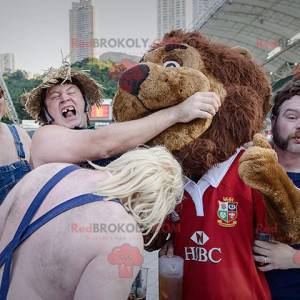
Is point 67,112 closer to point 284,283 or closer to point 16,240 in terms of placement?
point 16,240

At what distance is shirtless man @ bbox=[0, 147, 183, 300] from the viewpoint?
1023 millimetres

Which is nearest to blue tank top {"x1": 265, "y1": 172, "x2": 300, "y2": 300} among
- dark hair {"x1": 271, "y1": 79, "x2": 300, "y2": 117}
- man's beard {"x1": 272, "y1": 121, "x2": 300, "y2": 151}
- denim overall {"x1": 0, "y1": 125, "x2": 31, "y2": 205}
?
man's beard {"x1": 272, "y1": 121, "x2": 300, "y2": 151}

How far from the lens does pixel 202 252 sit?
1.51m

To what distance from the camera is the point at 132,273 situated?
3.53 feet

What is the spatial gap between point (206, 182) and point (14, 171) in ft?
3.46

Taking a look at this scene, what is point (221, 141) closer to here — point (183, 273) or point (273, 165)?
point (273, 165)

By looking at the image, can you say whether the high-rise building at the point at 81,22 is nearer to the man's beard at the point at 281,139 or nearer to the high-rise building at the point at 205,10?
the man's beard at the point at 281,139

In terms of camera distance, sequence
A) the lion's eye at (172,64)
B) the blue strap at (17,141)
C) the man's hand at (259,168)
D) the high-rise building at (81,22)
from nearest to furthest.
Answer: the man's hand at (259,168)
the lion's eye at (172,64)
the blue strap at (17,141)
the high-rise building at (81,22)

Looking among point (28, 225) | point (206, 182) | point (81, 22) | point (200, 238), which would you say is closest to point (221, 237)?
point (200, 238)

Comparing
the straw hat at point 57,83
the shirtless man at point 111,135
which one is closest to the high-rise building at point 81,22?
the straw hat at point 57,83

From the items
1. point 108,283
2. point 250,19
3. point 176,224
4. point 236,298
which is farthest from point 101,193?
point 250,19

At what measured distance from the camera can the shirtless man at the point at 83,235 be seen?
1023mm

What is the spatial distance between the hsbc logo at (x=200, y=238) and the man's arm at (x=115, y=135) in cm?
43

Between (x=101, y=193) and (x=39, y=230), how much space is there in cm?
19
